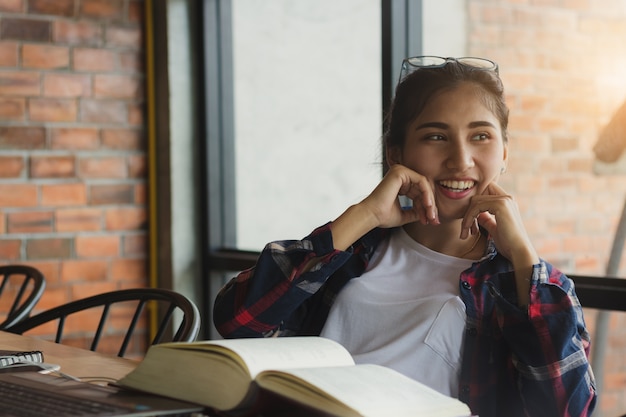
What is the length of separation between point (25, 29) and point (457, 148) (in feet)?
6.73

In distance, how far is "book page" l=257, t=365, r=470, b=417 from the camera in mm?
874

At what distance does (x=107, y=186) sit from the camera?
3.28 m

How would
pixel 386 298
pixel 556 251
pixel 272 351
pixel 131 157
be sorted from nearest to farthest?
pixel 272 351 < pixel 386 298 < pixel 556 251 < pixel 131 157

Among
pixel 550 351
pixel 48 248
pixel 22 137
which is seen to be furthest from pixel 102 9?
pixel 550 351

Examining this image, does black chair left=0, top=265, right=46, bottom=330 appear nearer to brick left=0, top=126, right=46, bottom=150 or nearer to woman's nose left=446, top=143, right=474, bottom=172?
brick left=0, top=126, right=46, bottom=150

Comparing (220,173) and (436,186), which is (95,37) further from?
(436,186)

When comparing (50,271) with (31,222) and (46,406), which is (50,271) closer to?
(31,222)

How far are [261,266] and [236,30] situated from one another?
193 centimetres

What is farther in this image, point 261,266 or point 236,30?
point 236,30

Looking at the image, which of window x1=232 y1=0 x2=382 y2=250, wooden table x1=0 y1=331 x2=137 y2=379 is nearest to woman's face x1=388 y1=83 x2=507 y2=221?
wooden table x1=0 y1=331 x2=137 y2=379

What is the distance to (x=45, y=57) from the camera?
315cm

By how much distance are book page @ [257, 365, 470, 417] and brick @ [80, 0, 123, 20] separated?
8.31 feet

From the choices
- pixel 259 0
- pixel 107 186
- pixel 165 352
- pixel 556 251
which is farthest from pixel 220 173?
pixel 165 352

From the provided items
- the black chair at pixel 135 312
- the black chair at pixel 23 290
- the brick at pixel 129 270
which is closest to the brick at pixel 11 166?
the brick at pixel 129 270
